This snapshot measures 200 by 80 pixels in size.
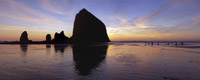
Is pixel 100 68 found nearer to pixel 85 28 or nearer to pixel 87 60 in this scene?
pixel 87 60

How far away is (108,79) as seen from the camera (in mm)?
8336

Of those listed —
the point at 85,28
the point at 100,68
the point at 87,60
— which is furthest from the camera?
the point at 85,28

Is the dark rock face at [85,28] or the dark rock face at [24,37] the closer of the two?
the dark rock face at [24,37]

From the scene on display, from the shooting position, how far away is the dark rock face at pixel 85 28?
158 meters

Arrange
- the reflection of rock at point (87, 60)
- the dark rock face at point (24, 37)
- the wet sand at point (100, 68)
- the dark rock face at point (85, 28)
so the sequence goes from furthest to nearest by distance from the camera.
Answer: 1. the dark rock face at point (85, 28)
2. the dark rock face at point (24, 37)
3. the reflection of rock at point (87, 60)
4. the wet sand at point (100, 68)

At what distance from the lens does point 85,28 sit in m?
166

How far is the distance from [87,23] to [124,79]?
164087 millimetres

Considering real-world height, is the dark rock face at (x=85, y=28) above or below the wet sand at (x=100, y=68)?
above

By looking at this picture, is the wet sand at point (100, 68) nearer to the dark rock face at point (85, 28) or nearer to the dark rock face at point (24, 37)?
the dark rock face at point (85, 28)

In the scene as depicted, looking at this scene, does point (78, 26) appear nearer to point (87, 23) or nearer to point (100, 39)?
point (87, 23)

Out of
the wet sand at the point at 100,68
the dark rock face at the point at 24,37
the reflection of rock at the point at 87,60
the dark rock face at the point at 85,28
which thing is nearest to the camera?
the wet sand at the point at 100,68

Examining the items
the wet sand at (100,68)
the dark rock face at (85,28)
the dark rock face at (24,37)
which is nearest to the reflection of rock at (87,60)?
the wet sand at (100,68)

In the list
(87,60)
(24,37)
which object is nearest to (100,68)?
(87,60)

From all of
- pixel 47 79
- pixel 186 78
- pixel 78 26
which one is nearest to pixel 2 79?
pixel 47 79
